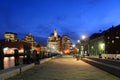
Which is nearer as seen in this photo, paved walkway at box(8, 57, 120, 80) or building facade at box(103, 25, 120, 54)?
paved walkway at box(8, 57, 120, 80)

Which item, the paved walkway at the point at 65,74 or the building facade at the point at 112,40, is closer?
the paved walkway at the point at 65,74

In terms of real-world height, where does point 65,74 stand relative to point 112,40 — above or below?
below

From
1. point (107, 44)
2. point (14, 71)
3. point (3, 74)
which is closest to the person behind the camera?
point (3, 74)

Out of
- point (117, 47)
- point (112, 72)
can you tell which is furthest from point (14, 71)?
point (117, 47)

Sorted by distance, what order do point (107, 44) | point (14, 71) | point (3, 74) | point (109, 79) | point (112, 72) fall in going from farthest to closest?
point (107, 44)
point (112, 72)
point (14, 71)
point (109, 79)
point (3, 74)

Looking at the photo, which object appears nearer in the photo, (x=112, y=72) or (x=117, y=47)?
(x=112, y=72)

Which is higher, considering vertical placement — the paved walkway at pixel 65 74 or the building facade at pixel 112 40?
the building facade at pixel 112 40

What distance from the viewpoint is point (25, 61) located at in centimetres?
2964

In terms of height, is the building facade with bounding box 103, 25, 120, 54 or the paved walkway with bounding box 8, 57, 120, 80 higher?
the building facade with bounding box 103, 25, 120, 54

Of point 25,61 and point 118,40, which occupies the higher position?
point 118,40

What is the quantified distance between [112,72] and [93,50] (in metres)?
143

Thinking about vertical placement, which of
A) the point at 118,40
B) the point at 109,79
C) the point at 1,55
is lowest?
the point at 109,79

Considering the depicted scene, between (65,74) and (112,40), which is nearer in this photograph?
(65,74)

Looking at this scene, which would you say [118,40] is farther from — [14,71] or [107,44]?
[14,71]
